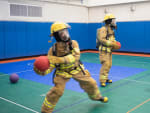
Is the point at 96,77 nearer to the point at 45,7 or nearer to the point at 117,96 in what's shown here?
the point at 117,96

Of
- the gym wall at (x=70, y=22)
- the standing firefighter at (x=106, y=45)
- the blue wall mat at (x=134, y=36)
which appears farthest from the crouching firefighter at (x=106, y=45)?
the blue wall mat at (x=134, y=36)

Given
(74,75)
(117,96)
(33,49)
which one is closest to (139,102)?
(117,96)

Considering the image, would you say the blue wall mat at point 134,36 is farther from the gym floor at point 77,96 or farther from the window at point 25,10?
the gym floor at point 77,96

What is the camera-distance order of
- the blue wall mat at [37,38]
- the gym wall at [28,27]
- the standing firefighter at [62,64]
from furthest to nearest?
the blue wall mat at [37,38] → the gym wall at [28,27] → the standing firefighter at [62,64]

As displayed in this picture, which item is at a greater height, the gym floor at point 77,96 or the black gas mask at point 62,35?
the black gas mask at point 62,35

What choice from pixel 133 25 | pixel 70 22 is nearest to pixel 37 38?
pixel 70 22

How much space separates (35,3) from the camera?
1439 cm

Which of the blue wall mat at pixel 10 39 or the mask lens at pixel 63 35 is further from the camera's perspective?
the blue wall mat at pixel 10 39

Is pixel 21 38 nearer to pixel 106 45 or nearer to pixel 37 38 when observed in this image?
pixel 37 38

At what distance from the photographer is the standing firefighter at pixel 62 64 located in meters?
4.10

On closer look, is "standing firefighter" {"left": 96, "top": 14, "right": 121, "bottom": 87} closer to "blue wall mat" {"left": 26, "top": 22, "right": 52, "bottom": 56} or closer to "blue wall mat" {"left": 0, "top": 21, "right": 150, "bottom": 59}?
"blue wall mat" {"left": 0, "top": 21, "right": 150, "bottom": 59}

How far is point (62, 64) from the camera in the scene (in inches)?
167

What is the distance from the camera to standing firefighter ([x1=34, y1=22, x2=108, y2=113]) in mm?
4102

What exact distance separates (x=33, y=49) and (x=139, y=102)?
33.8 feet
